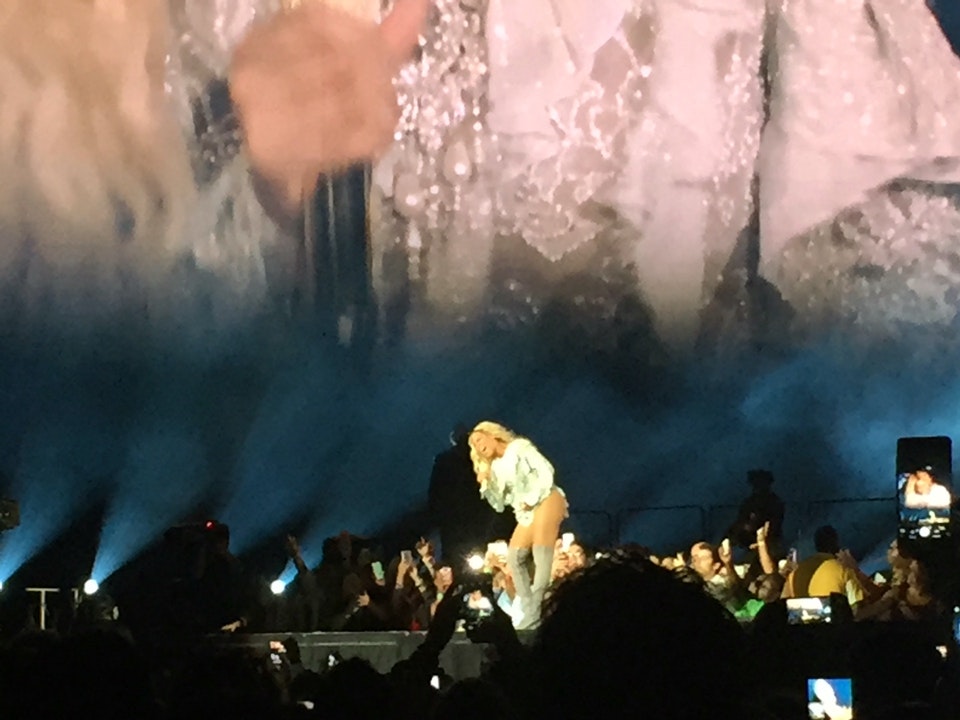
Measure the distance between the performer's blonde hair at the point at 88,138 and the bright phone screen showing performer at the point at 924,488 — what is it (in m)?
4.65

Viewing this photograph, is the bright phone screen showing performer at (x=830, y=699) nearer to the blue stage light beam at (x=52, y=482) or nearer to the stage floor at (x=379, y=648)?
the stage floor at (x=379, y=648)

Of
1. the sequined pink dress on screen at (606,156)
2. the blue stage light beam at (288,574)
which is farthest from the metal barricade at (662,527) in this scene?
the blue stage light beam at (288,574)

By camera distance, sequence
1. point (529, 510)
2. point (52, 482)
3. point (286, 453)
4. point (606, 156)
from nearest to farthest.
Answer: point (529, 510) < point (52, 482) < point (286, 453) < point (606, 156)

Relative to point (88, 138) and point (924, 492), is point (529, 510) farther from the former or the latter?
point (88, 138)

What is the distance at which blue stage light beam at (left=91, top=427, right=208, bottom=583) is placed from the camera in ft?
27.9

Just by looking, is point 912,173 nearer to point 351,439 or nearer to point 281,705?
point 351,439

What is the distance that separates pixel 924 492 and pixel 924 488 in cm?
3

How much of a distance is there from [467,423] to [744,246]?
2.07m

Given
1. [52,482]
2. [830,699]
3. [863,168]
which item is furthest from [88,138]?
[830,699]

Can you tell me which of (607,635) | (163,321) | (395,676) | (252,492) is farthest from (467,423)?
(607,635)

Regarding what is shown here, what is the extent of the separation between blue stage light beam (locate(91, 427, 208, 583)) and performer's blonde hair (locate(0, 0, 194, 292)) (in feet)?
3.57

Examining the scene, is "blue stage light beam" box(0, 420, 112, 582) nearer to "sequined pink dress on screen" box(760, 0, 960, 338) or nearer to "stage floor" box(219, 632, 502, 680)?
"stage floor" box(219, 632, 502, 680)

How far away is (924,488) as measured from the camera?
6191mm

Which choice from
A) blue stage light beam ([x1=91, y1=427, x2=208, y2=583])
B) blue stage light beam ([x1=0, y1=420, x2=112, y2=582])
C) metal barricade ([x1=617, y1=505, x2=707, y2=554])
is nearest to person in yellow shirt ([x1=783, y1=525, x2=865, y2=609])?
metal barricade ([x1=617, y1=505, x2=707, y2=554])
